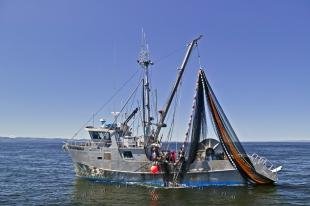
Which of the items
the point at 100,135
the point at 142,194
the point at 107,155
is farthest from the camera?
the point at 100,135

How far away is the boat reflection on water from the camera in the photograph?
3328 centimetres

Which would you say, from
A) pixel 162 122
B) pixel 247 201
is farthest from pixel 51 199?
pixel 247 201

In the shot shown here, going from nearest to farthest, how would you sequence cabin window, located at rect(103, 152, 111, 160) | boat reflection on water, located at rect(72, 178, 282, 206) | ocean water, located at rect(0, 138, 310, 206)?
1. boat reflection on water, located at rect(72, 178, 282, 206)
2. ocean water, located at rect(0, 138, 310, 206)
3. cabin window, located at rect(103, 152, 111, 160)

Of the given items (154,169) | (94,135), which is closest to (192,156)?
(154,169)

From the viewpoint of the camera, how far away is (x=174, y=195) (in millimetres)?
35719

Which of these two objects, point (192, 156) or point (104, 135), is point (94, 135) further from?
point (192, 156)

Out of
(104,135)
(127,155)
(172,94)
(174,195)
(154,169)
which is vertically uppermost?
(172,94)

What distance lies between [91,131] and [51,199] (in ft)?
38.1

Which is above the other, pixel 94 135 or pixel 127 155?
pixel 94 135

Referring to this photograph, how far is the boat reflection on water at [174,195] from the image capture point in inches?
1310

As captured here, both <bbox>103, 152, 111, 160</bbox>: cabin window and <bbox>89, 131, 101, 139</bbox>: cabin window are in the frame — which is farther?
<bbox>89, 131, 101, 139</bbox>: cabin window

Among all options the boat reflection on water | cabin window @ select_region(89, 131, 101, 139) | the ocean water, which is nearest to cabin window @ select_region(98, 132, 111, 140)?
cabin window @ select_region(89, 131, 101, 139)

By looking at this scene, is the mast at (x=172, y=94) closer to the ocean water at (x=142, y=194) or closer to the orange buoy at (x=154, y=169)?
the orange buoy at (x=154, y=169)

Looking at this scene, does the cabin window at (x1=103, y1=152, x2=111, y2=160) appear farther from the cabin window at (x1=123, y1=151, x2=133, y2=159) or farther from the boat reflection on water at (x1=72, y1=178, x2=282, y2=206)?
the boat reflection on water at (x1=72, y1=178, x2=282, y2=206)
